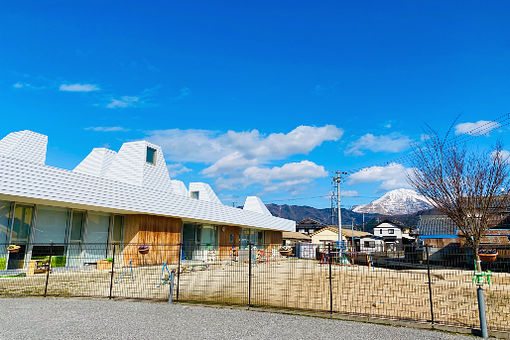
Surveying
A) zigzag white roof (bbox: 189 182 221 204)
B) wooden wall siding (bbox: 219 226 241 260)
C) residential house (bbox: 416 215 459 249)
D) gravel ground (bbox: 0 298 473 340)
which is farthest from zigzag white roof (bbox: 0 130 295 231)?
residential house (bbox: 416 215 459 249)

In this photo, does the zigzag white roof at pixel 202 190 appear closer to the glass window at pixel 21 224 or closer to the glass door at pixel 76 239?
the glass door at pixel 76 239

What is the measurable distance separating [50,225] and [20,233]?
1351 millimetres

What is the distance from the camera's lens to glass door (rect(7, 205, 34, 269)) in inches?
593

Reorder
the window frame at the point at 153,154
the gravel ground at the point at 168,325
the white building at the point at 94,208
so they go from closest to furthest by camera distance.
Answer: the gravel ground at the point at 168,325
the white building at the point at 94,208
the window frame at the point at 153,154

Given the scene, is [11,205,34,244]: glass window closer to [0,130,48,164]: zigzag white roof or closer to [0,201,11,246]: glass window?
[0,201,11,246]: glass window

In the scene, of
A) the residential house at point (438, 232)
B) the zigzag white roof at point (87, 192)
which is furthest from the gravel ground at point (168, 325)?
the residential house at point (438, 232)

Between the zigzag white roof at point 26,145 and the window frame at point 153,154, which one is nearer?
the zigzag white roof at point 26,145

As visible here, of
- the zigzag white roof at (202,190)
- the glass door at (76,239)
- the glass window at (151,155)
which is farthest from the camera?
the zigzag white roof at (202,190)

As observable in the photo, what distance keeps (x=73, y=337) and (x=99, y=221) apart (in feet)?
44.8

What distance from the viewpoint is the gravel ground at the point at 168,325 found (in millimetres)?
6426

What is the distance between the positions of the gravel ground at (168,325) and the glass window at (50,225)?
792 cm

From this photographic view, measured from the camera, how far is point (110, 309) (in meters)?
8.54

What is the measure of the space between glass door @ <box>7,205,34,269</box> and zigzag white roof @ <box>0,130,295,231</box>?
824 millimetres

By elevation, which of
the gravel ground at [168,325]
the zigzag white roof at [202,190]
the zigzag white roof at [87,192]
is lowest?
the gravel ground at [168,325]
